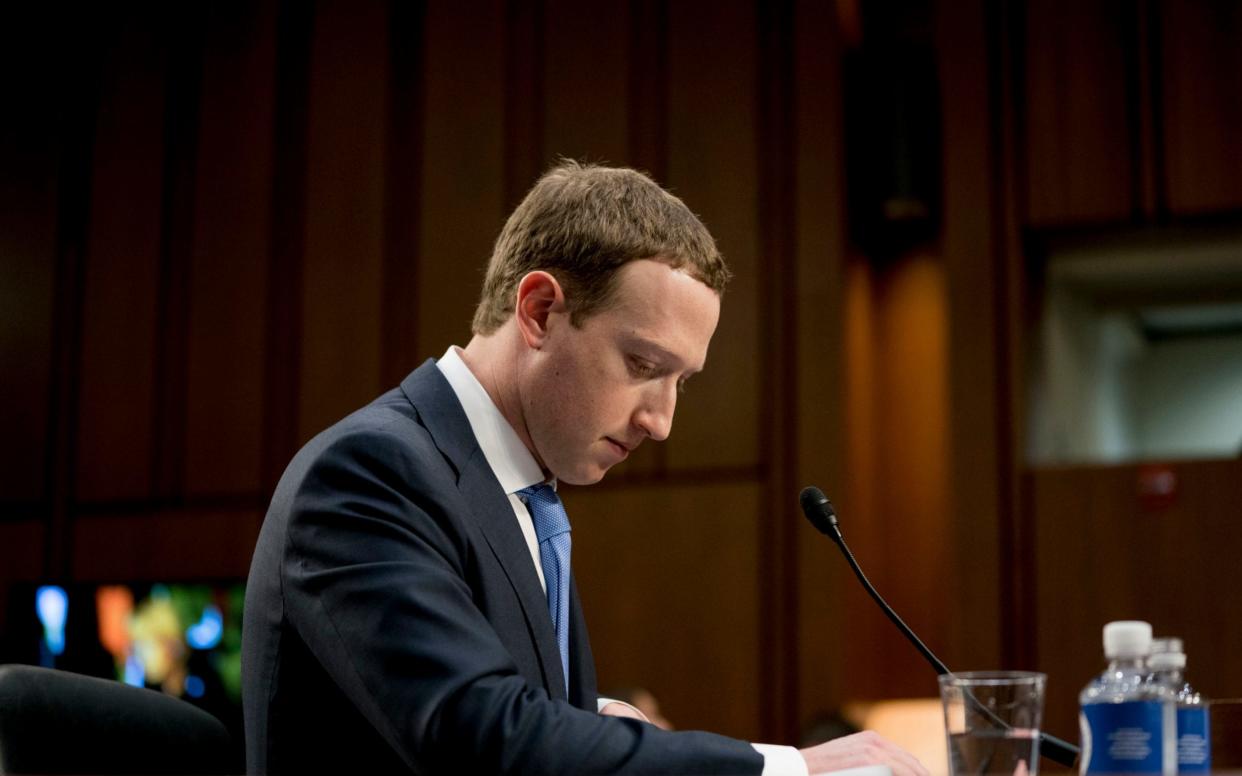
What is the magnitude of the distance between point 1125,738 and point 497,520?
2.55ft

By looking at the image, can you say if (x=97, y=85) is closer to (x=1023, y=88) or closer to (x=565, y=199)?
(x=1023, y=88)

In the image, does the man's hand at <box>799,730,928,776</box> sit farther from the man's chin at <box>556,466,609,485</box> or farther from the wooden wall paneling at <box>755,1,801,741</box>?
the wooden wall paneling at <box>755,1,801,741</box>

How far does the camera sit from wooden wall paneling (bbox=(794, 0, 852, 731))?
532 cm

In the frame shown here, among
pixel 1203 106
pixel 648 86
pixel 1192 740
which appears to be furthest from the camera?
pixel 648 86

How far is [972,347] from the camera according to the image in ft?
17.8

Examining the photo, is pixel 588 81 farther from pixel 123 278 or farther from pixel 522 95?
pixel 123 278

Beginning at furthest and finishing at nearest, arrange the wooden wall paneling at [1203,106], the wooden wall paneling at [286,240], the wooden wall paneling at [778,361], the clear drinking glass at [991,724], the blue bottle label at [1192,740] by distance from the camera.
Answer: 1. the wooden wall paneling at [286,240]
2. the wooden wall paneling at [778,361]
3. the wooden wall paneling at [1203,106]
4. the blue bottle label at [1192,740]
5. the clear drinking glass at [991,724]

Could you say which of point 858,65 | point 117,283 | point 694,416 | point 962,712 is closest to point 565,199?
point 962,712

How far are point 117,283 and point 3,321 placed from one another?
1.96 ft

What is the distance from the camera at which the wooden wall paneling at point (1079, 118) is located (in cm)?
538

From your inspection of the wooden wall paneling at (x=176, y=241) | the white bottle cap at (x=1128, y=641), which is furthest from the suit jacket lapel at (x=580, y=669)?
the wooden wall paneling at (x=176, y=241)

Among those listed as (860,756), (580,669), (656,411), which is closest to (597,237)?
(656,411)

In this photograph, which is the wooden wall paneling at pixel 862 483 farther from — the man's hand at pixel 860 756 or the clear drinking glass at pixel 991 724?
the clear drinking glass at pixel 991 724

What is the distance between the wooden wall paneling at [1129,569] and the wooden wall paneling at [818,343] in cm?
72
